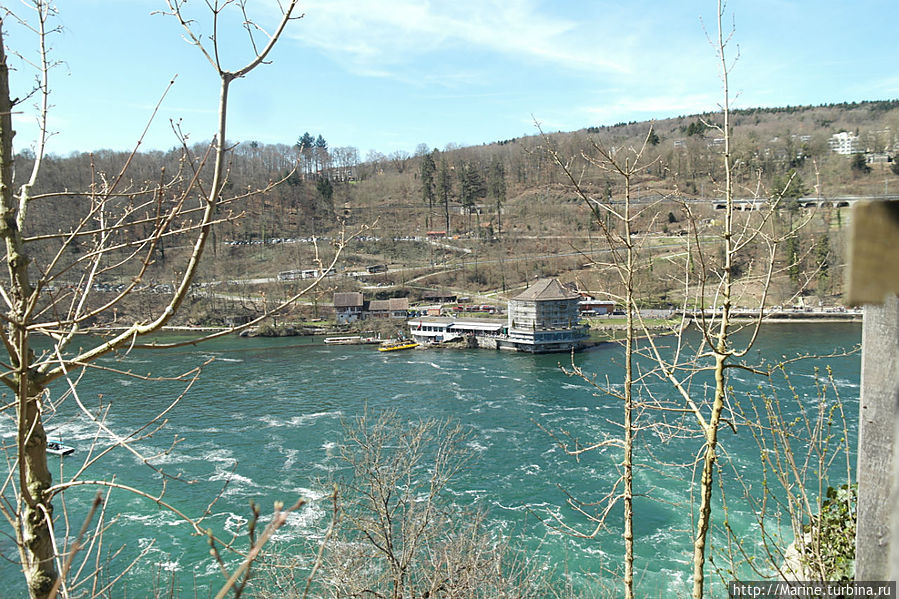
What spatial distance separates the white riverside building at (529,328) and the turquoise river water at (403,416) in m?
2.31

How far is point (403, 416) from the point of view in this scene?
60.4 ft

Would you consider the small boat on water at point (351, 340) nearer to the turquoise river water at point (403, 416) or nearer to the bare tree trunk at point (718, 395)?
the turquoise river water at point (403, 416)

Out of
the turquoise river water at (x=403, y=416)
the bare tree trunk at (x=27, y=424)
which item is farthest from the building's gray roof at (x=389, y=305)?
the bare tree trunk at (x=27, y=424)

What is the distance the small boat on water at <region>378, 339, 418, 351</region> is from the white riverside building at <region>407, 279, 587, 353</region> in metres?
0.66

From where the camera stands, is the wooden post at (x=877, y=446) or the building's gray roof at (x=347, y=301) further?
the building's gray roof at (x=347, y=301)

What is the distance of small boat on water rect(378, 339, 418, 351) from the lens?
31909mm

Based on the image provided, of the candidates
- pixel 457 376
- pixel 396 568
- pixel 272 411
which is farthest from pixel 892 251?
pixel 457 376

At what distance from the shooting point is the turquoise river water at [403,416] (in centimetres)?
1066

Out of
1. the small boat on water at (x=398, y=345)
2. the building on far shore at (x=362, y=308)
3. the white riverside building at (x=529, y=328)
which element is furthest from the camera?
the building on far shore at (x=362, y=308)

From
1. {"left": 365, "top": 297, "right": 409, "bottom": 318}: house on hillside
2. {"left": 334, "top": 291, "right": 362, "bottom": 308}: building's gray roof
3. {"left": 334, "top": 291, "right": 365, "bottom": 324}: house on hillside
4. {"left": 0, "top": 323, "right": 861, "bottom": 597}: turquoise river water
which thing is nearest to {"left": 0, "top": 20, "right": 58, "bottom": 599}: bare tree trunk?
{"left": 0, "top": 323, "right": 861, "bottom": 597}: turquoise river water

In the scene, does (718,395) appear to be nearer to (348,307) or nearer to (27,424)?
(27,424)

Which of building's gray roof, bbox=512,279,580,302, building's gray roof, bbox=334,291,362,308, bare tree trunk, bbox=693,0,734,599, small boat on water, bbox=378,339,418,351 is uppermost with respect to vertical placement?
bare tree trunk, bbox=693,0,734,599

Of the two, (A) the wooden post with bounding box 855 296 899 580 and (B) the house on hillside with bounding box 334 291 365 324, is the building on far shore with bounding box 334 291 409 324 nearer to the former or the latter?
(B) the house on hillside with bounding box 334 291 365 324

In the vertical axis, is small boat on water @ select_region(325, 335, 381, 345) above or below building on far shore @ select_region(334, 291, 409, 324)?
below
